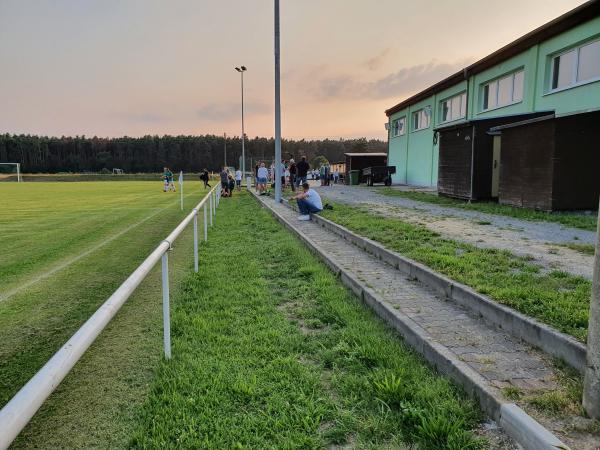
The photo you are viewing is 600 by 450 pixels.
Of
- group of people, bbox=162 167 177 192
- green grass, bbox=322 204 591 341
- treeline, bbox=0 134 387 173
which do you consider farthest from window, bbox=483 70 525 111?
treeline, bbox=0 134 387 173

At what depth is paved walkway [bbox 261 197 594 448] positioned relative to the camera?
296 centimetres

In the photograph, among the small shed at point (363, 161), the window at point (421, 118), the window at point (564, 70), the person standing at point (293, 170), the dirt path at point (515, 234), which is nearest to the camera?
the dirt path at point (515, 234)

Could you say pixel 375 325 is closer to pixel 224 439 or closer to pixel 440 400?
pixel 440 400

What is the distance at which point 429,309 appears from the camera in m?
4.46

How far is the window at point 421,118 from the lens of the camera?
2678 centimetres

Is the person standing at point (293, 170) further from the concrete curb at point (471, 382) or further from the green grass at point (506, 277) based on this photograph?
the concrete curb at point (471, 382)

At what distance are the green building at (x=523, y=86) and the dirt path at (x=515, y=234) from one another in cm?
305

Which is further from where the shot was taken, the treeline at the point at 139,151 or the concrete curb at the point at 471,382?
the treeline at the point at 139,151

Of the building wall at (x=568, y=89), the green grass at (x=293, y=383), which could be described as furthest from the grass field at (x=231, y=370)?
the building wall at (x=568, y=89)

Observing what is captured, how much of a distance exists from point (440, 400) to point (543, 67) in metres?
16.4

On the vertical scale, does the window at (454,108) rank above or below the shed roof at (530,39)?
below

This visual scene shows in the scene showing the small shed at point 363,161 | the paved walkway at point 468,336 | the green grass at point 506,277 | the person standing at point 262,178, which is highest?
the small shed at point 363,161

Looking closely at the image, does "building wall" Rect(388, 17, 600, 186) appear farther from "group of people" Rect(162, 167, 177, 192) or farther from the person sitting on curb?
"group of people" Rect(162, 167, 177, 192)

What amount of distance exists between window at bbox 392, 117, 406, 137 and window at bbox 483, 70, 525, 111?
1105cm
